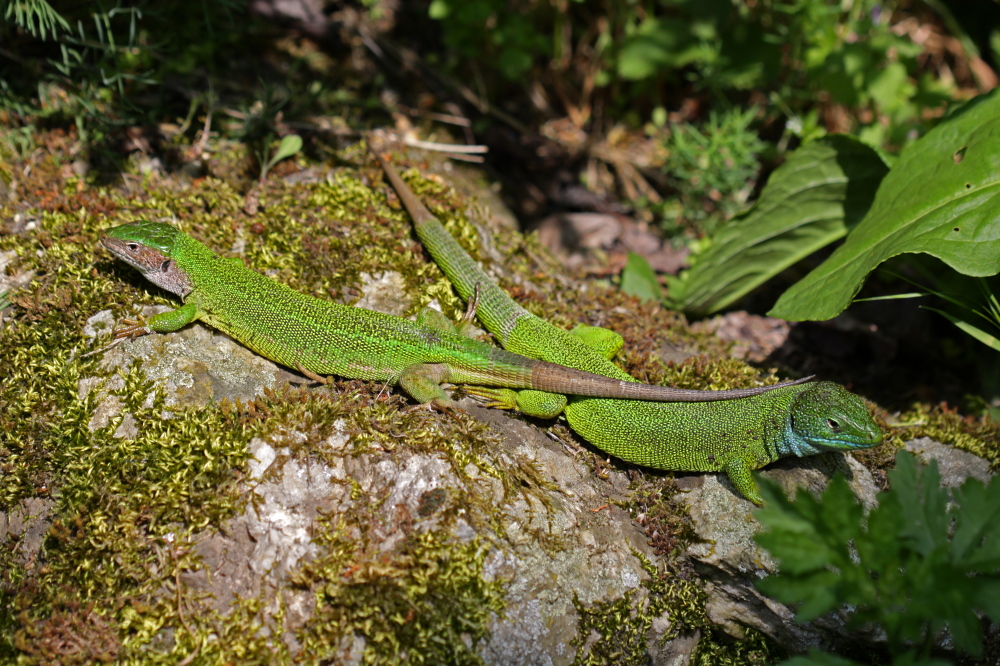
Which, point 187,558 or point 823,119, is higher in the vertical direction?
point 823,119

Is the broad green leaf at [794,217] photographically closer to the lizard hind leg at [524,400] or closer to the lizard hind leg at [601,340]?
the lizard hind leg at [601,340]

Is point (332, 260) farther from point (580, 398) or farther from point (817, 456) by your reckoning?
point (817, 456)

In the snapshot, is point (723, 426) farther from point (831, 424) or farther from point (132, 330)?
point (132, 330)

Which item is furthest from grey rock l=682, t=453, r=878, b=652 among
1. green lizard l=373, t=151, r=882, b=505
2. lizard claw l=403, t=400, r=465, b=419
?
lizard claw l=403, t=400, r=465, b=419

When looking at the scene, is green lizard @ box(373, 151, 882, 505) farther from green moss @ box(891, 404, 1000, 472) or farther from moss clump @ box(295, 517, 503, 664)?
green moss @ box(891, 404, 1000, 472)

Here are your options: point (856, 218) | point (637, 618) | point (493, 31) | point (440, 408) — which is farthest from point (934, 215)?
point (493, 31)

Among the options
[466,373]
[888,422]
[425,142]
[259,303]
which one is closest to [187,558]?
[259,303]

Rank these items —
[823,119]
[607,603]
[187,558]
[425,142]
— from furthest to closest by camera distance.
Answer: [823,119] → [425,142] → [607,603] → [187,558]
